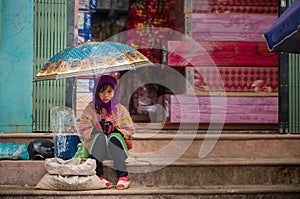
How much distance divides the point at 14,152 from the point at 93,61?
1521mm

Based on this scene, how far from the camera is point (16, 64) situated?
5824mm

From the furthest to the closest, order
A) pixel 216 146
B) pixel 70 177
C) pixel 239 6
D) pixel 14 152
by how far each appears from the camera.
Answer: pixel 239 6, pixel 216 146, pixel 14 152, pixel 70 177

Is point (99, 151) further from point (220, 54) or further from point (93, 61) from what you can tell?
point (220, 54)

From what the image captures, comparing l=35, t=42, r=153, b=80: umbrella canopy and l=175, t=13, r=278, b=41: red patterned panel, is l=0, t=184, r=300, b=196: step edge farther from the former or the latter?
l=175, t=13, r=278, b=41: red patterned panel

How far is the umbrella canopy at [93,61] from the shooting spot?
447 cm

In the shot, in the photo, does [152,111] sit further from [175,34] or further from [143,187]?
[143,187]

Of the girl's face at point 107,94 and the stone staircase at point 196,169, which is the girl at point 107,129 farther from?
the stone staircase at point 196,169

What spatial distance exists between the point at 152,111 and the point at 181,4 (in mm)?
1744

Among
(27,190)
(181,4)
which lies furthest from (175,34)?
(27,190)

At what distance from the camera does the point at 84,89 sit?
604cm

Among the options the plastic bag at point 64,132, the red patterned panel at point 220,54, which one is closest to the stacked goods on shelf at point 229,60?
the red patterned panel at point 220,54

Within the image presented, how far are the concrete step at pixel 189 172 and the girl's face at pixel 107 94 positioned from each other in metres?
0.68

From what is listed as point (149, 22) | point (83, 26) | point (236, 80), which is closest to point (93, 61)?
point (83, 26)

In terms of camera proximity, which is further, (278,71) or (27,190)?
(278,71)
